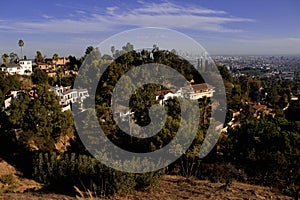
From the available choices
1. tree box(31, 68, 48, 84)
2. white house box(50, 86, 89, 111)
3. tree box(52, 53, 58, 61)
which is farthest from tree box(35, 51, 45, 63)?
white house box(50, 86, 89, 111)

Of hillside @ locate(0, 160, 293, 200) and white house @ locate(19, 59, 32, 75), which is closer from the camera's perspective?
hillside @ locate(0, 160, 293, 200)

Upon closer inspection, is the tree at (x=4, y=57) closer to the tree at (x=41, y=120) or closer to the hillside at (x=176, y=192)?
the tree at (x=41, y=120)

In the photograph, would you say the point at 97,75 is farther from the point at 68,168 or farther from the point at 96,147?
the point at 68,168

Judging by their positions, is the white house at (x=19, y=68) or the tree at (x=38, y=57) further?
the tree at (x=38, y=57)

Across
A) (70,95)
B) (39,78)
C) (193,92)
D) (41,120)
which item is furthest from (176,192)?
(39,78)

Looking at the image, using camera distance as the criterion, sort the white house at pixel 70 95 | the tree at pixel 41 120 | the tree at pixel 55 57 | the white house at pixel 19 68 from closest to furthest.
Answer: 1. the tree at pixel 41 120
2. the white house at pixel 70 95
3. the white house at pixel 19 68
4. the tree at pixel 55 57

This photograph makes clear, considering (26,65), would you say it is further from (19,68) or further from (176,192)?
(176,192)

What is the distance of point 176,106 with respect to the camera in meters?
10.6

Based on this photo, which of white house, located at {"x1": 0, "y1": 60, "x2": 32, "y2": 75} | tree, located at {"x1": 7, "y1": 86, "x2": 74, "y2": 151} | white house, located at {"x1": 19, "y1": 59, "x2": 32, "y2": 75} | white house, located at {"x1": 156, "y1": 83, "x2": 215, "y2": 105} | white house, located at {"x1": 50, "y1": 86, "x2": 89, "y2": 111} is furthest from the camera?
white house, located at {"x1": 19, "y1": 59, "x2": 32, "y2": 75}

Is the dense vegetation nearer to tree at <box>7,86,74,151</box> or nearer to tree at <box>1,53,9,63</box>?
tree at <box>7,86,74,151</box>

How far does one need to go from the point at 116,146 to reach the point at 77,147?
5.54 feet

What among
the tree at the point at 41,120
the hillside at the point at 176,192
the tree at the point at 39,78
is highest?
the tree at the point at 39,78

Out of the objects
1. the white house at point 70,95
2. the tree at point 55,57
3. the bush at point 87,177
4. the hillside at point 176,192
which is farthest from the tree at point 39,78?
the bush at point 87,177

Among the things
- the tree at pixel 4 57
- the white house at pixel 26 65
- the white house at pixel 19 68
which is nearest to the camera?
the white house at pixel 19 68
